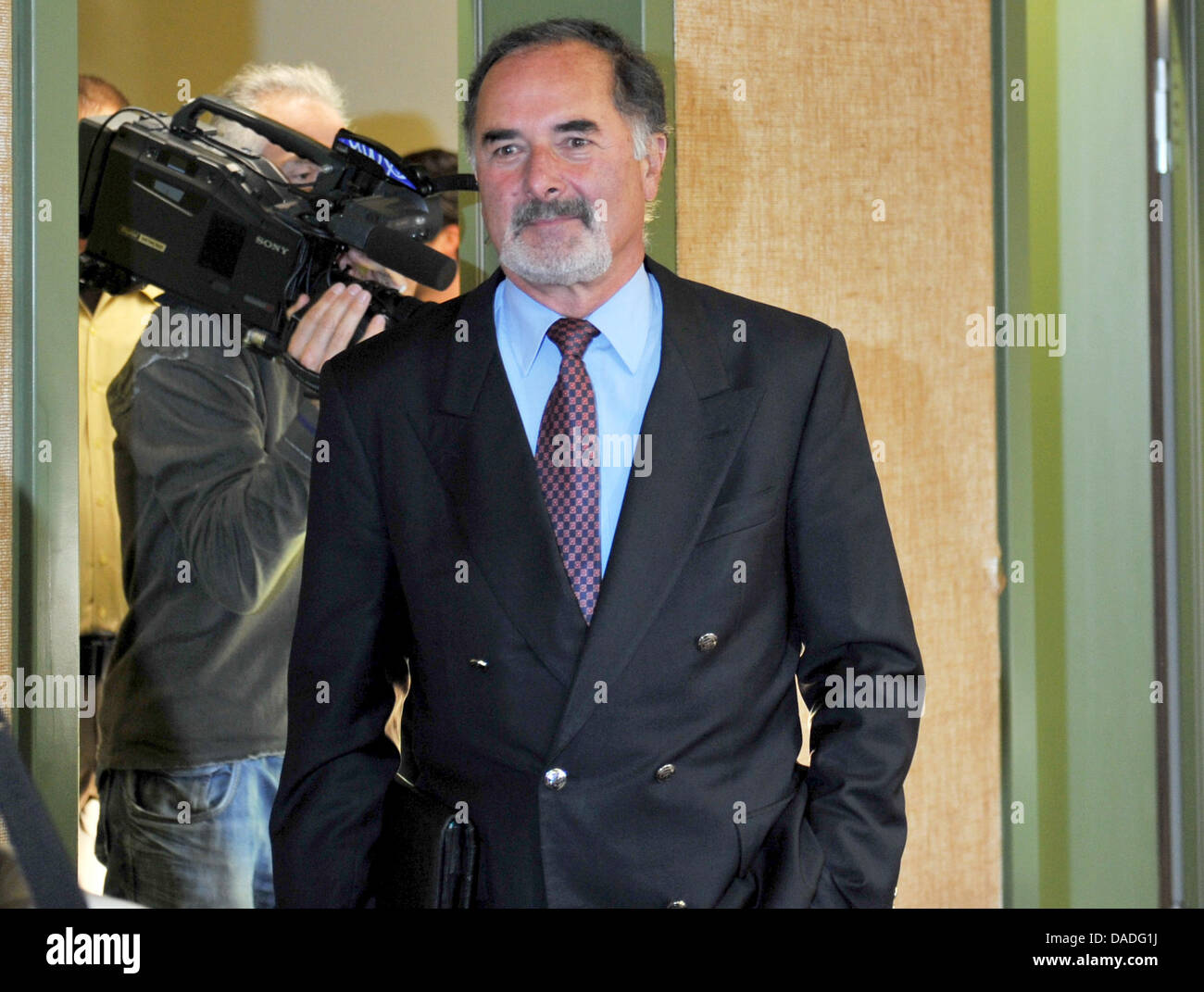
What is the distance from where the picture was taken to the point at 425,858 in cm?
154

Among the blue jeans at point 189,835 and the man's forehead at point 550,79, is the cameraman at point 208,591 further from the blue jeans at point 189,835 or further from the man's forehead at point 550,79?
the man's forehead at point 550,79

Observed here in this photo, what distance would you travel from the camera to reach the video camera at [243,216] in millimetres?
1948

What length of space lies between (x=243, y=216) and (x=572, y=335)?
0.69 metres

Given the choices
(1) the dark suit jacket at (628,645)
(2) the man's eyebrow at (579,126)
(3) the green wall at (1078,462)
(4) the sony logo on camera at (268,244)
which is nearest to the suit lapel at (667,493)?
(1) the dark suit jacket at (628,645)

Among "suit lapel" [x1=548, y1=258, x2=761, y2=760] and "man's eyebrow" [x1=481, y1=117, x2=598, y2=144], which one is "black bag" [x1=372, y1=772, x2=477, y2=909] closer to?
"suit lapel" [x1=548, y1=258, x2=761, y2=760]

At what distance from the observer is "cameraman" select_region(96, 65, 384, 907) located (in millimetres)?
1958

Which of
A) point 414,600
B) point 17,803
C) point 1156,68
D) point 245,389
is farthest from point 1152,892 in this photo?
point 17,803

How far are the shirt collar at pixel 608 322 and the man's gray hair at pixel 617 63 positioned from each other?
0.69ft

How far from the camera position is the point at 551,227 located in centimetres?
161

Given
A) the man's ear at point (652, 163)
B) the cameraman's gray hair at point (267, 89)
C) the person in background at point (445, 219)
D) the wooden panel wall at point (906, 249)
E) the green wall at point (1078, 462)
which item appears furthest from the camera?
the green wall at point (1078, 462)

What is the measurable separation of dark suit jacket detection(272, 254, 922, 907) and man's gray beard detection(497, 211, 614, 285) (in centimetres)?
12

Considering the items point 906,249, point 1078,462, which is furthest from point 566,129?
point 1078,462

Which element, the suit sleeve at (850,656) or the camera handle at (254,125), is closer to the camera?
the suit sleeve at (850,656)

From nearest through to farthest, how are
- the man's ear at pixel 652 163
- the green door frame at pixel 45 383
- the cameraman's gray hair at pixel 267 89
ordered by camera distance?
the man's ear at pixel 652 163 → the green door frame at pixel 45 383 → the cameraman's gray hair at pixel 267 89
